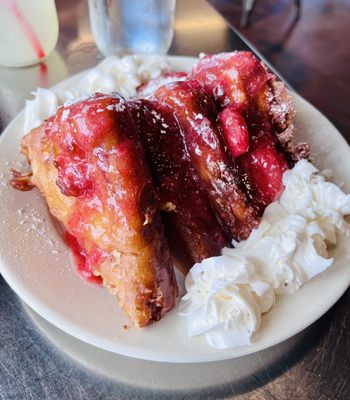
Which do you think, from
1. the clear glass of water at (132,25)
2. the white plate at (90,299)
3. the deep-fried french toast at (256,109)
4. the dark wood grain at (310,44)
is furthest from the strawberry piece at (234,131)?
the dark wood grain at (310,44)

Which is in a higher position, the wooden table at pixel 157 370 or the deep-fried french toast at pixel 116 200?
the deep-fried french toast at pixel 116 200

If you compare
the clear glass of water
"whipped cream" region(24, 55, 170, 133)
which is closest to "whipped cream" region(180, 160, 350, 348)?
"whipped cream" region(24, 55, 170, 133)

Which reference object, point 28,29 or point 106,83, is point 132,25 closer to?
point 28,29

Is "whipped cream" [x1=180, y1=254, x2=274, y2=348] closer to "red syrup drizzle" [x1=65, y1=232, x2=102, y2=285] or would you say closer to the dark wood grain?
"red syrup drizzle" [x1=65, y1=232, x2=102, y2=285]

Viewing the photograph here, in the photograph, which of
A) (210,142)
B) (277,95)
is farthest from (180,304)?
(277,95)

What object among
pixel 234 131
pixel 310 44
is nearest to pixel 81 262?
pixel 234 131

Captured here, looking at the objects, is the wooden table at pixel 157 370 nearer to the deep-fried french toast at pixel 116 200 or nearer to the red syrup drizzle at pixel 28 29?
the deep-fried french toast at pixel 116 200

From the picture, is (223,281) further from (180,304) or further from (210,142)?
(210,142)
